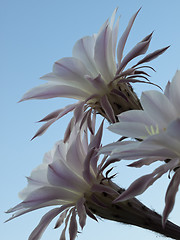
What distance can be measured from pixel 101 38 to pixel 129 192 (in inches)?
13.8

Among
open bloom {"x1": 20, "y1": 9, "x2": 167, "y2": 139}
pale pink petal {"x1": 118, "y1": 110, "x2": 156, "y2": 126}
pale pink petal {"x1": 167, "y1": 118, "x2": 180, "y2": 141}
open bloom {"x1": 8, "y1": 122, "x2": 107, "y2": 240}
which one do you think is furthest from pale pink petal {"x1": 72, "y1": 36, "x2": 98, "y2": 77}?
pale pink petal {"x1": 167, "y1": 118, "x2": 180, "y2": 141}

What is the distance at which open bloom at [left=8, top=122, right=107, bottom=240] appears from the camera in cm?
76

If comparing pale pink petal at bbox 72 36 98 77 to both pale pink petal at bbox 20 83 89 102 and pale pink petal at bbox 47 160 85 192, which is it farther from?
pale pink petal at bbox 47 160 85 192

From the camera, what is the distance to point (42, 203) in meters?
0.78

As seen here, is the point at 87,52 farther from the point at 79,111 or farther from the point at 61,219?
the point at 61,219

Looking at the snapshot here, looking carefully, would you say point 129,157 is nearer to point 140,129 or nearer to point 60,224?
point 140,129

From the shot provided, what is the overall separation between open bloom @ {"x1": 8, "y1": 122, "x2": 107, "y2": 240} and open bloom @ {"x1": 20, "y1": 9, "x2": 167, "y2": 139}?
0.08 metres

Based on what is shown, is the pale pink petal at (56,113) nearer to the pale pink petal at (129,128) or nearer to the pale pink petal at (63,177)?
the pale pink petal at (63,177)

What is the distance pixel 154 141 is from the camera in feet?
1.70

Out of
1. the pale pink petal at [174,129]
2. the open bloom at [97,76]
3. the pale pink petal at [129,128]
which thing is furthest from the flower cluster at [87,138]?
the pale pink petal at [174,129]

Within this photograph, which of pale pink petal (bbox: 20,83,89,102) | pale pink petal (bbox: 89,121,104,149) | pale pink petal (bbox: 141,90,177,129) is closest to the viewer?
pale pink petal (bbox: 141,90,177,129)

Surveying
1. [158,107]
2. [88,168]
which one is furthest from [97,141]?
[158,107]

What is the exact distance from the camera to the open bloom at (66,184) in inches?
30.1

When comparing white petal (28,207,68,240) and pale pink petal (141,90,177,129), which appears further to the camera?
white petal (28,207,68,240)
